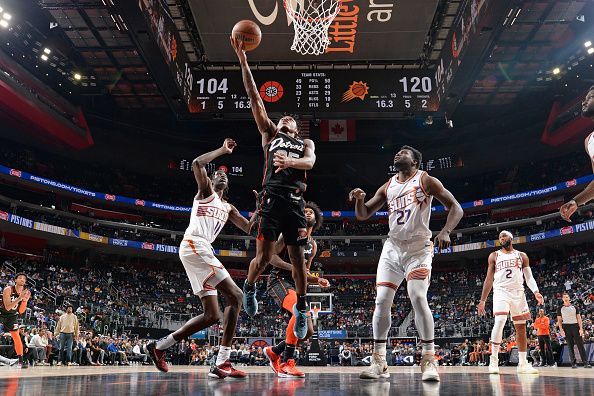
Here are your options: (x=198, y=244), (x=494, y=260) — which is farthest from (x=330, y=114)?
(x=198, y=244)

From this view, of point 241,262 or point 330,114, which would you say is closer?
point 330,114

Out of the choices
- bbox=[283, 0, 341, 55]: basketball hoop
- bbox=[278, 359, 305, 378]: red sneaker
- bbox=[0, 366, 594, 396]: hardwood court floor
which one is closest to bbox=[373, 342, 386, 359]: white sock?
bbox=[0, 366, 594, 396]: hardwood court floor

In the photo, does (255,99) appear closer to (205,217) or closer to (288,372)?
(205,217)

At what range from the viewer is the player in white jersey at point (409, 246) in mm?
4781

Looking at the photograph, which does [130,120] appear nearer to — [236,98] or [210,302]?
[236,98]

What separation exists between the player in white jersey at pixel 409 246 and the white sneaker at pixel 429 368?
6 centimetres

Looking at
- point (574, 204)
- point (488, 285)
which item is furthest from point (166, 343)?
point (488, 285)

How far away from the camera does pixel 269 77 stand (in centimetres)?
1102

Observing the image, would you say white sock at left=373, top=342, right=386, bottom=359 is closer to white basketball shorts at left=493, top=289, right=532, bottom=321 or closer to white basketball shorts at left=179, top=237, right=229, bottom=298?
white basketball shorts at left=179, top=237, right=229, bottom=298

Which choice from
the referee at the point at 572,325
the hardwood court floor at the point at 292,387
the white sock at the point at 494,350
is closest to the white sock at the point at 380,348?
the hardwood court floor at the point at 292,387

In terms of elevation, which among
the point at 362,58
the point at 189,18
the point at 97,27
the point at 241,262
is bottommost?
the point at 241,262

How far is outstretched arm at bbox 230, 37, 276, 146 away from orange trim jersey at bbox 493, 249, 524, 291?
4.73 metres

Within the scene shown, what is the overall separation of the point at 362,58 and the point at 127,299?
73.9ft

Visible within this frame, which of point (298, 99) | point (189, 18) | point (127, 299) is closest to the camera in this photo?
point (298, 99)
